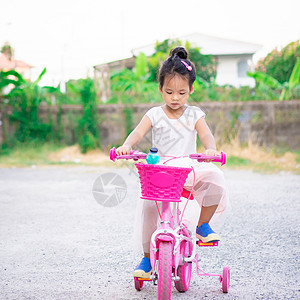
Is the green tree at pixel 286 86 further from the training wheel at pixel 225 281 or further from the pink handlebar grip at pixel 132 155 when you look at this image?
the pink handlebar grip at pixel 132 155

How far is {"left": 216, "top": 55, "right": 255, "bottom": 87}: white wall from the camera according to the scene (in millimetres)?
29375

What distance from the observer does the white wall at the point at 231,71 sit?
2938 cm

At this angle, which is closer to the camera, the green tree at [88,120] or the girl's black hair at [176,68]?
the girl's black hair at [176,68]

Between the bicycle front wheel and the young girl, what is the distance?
1.19ft

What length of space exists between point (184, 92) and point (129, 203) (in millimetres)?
3998

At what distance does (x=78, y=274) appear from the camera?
3547 mm

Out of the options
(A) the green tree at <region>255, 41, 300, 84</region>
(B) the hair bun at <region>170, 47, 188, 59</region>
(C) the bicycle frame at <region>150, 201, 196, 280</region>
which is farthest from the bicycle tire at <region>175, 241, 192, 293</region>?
(A) the green tree at <region>255, 41, 300, 84</region>

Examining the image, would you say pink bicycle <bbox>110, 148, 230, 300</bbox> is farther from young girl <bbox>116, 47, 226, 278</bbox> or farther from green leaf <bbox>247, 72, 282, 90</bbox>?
green leaf <bbox>247, 72, 282, 90</bbox>

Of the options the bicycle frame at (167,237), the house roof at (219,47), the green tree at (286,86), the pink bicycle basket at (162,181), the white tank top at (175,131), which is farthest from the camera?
the house roof at (219,47)

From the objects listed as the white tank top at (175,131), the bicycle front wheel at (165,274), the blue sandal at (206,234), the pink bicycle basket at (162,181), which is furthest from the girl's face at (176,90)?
the bicycle front wheel at (165,274)

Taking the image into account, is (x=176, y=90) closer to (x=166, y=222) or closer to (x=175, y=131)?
(x=175, y=131)

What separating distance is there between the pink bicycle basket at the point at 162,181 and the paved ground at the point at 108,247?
824mm

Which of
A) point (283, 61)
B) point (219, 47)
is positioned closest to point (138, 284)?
point (283, 61)

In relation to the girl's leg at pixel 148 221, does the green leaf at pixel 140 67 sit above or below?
above
